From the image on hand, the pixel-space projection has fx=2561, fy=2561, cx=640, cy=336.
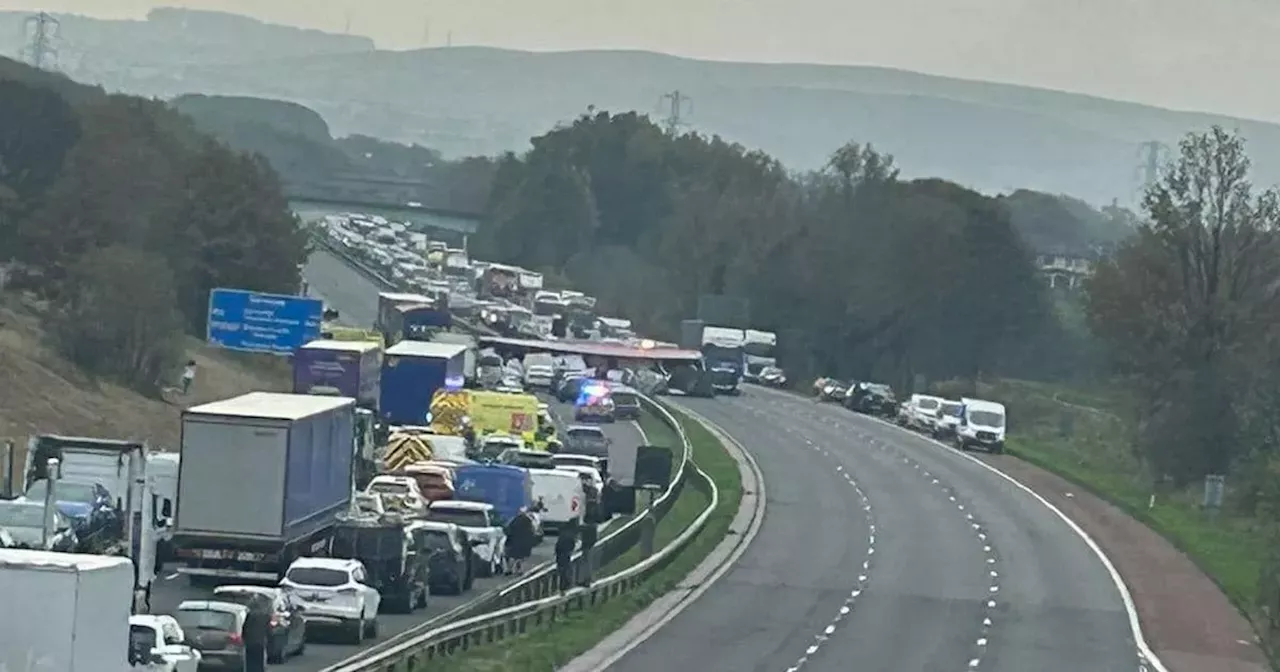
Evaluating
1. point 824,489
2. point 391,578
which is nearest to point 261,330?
point 824,489

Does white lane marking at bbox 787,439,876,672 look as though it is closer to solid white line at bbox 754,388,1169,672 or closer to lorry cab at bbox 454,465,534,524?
solid white line at bbox 754,388,1169,672

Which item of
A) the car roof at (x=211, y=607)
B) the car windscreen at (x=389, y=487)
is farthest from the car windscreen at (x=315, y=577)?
the car windscreen at (x=389, y=487)

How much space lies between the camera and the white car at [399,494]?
50438mm

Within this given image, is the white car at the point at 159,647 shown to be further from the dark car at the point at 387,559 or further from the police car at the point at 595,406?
the police car at the point at 595,406

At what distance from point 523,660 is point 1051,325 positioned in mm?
129834

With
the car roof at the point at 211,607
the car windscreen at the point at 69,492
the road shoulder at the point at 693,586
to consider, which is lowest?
the road shoulder at the point at 693,586

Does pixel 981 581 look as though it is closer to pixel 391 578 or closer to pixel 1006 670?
pixel 1006 670

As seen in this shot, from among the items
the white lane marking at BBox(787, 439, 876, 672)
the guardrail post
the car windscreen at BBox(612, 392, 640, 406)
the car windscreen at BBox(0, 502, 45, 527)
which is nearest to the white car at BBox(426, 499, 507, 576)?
the guardrail post

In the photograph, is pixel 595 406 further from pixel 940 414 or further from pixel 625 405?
pixel 940 414

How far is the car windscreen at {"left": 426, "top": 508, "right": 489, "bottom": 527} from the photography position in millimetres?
47625

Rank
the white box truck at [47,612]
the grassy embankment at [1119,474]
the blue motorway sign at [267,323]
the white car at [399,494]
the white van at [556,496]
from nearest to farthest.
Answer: the white box truck at [47,612] < the white car at [399,494] < the white van at [556,496] < the grassy embankment at [1119,474] < the blue motorway sign at [267,323]

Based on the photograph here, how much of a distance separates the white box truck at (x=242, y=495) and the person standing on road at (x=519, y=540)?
8.65 metres

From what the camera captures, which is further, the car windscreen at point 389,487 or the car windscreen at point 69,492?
the car windscreen at point 389,487

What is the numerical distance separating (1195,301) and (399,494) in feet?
149
